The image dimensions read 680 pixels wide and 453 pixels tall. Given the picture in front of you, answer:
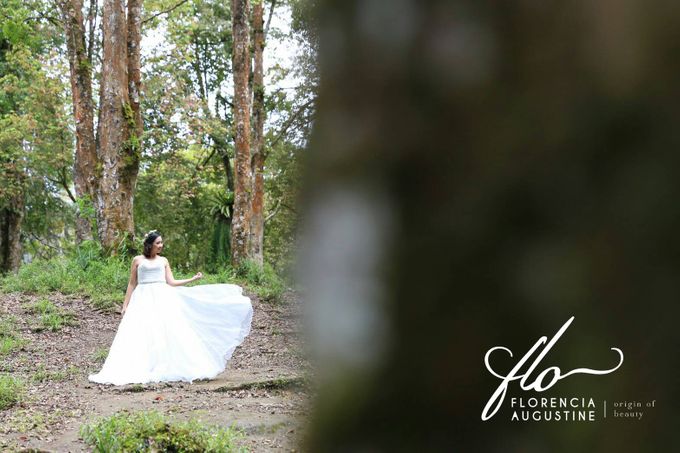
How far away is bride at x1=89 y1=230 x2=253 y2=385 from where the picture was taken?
28.8 feet

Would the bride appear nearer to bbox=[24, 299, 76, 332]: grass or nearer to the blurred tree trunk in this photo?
bbox=[24, 299, 76, 332]: grass

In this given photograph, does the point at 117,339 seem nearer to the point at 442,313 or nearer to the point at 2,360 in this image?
the point at 2,360

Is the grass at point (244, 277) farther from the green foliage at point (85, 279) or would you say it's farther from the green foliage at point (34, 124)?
the green foliage at point (34, 124)

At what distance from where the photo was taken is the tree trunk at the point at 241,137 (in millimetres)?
14391

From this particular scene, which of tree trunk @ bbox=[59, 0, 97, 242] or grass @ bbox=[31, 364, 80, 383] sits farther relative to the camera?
tree trunk @ bbox=[59, 0, 97, 242]

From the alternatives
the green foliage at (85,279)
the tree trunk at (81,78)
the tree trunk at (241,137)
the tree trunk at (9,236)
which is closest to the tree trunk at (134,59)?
the tree trunk at (81,78)

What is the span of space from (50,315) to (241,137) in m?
5.16

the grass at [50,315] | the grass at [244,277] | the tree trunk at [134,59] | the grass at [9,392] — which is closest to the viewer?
the grass at [9,392]

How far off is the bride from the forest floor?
0.27 metres

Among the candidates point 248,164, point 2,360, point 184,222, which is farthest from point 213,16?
point 2,360

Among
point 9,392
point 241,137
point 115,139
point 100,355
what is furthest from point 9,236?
point 9,392

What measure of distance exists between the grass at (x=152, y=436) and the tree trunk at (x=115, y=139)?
28.5 feet

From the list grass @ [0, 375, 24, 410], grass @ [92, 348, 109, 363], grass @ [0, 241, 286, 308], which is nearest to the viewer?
grass @ [0, 375, 24, 410]

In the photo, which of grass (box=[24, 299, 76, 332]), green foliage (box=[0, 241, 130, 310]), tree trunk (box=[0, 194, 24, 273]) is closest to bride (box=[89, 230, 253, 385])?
grass (box=[24, 299, 76, 332])
